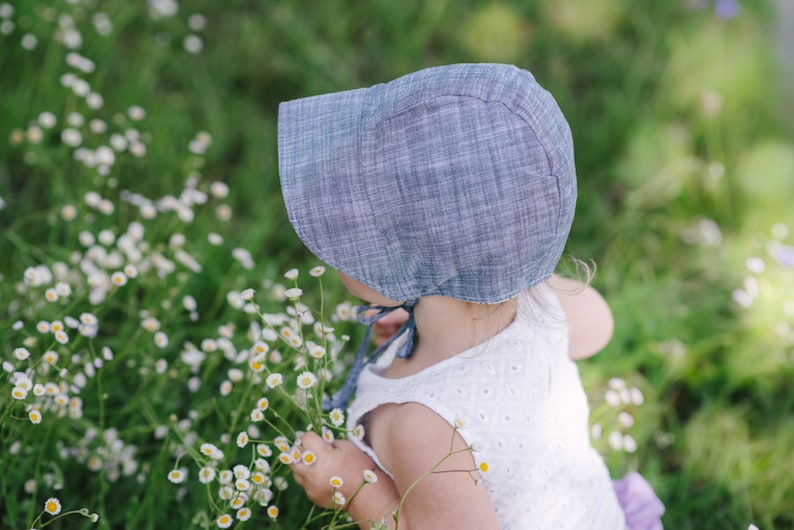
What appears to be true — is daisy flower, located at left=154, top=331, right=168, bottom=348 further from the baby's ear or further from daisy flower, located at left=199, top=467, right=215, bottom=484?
the baby's ear

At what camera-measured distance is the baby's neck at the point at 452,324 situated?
174cm

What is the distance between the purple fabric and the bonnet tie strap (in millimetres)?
642

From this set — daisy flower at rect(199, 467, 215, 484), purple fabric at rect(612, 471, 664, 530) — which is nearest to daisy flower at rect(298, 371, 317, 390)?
daisy flower at rect(199, 467, 215, 484)

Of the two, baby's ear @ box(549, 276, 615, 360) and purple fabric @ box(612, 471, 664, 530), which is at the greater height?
baby's ear @ box(549, 276, 615, 360)

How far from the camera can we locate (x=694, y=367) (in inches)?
109

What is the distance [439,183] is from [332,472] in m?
0.64

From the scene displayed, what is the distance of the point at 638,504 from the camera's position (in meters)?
2.03

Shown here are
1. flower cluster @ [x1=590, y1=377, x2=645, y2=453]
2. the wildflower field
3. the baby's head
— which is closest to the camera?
the baby's head

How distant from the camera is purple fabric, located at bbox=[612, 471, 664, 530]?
200 cm

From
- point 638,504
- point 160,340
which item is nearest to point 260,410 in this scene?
point 160,340

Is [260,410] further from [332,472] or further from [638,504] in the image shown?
[638,504]

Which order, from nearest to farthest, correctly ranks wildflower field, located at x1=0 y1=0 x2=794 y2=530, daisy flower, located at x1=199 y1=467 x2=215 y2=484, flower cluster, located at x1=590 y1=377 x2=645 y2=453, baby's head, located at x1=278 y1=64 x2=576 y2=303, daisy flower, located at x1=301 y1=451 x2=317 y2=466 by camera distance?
1. baby's head, located at x1=278 y1=64 x2=576 y2=303
2. daisy flower, located at x1=199 y1=467 x2=215 y2=484
3. daisy flower, located at x1=301 y1=451 x2=317 y2=466
4. wildflower field, located at x1=0 y1=0 x2=794 y2=530
5. flower cluster, located at x1=590 y1=377 x2=645 y2=453

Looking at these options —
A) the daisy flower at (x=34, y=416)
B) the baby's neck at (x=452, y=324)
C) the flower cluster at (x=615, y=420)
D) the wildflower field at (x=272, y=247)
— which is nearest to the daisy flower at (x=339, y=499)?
the wildflower field at (x=272, y=247)

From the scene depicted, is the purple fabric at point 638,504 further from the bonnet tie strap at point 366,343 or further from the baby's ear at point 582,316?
the bonnet tie strap at point 366,343
